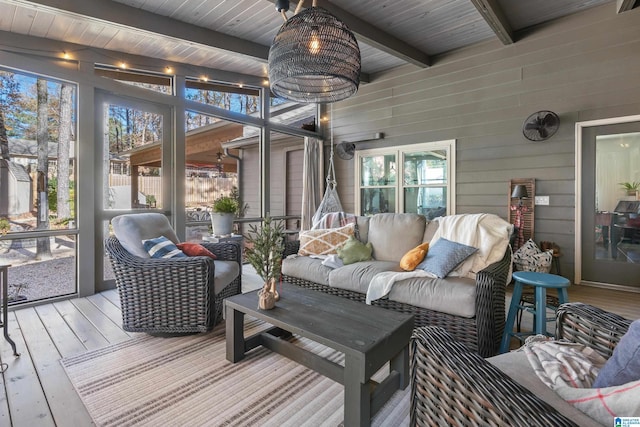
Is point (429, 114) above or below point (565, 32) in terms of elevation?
below

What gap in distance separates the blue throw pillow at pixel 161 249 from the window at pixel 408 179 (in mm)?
3684

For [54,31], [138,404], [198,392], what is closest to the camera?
[138,404]

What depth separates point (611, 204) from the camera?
12.3 ft

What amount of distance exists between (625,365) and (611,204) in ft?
12.5

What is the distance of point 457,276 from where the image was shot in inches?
104

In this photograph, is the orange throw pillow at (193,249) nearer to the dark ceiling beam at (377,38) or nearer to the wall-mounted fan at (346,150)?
the dark ceiling beam at (377,38)

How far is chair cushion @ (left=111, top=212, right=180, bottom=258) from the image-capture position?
2754 millimetres

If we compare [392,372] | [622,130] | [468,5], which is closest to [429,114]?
[468,5]

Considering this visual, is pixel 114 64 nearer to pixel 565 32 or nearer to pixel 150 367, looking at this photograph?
pixel 150 367

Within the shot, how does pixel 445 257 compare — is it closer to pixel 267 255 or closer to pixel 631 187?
pixel 267 255

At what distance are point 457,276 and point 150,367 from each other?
238 centimetres

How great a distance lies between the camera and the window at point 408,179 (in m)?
4.96

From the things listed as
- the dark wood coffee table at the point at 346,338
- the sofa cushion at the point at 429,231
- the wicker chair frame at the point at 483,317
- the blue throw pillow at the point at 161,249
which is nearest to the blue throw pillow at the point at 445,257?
the wicker chair frame at the point at 483,317

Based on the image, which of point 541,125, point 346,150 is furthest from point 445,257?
point 346,150
